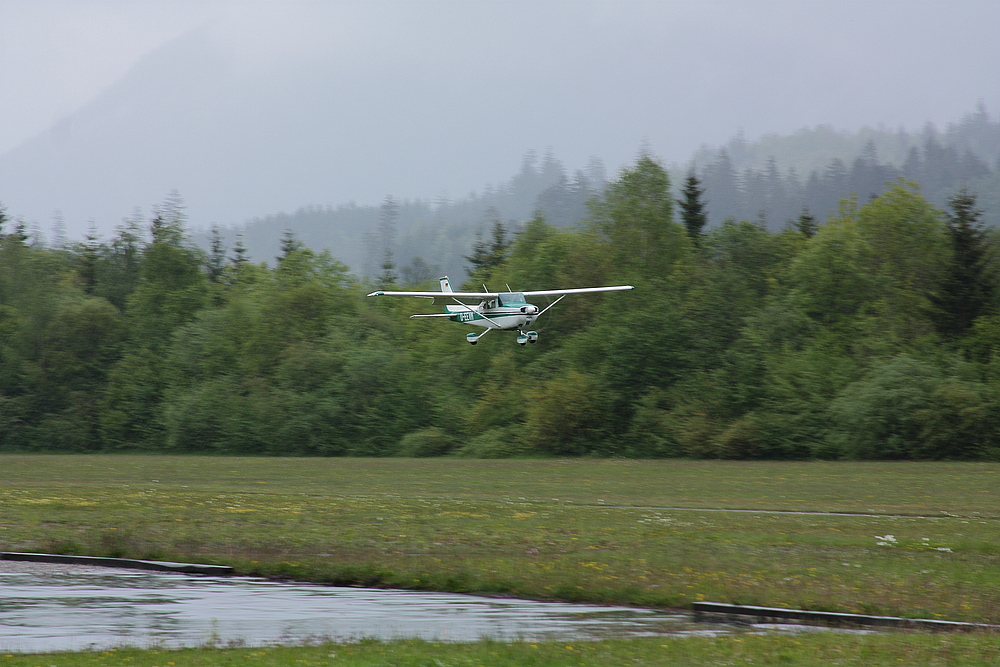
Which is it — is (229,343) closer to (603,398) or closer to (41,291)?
(41,291)

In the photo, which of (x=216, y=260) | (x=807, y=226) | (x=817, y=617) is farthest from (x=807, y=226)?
(x=817, y=617)

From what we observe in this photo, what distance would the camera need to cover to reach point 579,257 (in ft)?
262

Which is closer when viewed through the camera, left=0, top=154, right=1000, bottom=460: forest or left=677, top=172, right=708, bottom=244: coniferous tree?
left=0, top=154, right=1000, bottom=460: forest

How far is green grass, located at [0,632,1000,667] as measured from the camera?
1117cm

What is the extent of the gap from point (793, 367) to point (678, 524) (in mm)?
41884

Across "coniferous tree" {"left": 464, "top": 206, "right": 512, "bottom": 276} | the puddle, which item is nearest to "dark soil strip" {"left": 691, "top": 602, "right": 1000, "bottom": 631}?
the puddle

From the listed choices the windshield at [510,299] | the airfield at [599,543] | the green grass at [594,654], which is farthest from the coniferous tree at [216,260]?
the green grass at [594,654]

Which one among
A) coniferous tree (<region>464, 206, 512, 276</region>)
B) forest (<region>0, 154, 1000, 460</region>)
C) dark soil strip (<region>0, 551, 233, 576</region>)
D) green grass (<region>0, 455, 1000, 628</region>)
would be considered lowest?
green grass (<region>0, 455, 1000, 628</region>)

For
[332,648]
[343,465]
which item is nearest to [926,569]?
[332,648]

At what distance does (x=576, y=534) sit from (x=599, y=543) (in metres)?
1.60

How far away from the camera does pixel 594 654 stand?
11969 mm

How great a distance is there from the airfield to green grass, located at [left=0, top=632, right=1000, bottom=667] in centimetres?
6

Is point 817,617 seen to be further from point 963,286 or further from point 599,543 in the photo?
point 963,286

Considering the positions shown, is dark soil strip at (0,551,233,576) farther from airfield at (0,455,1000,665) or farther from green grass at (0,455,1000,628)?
green grass at (0,455,1000,628)
